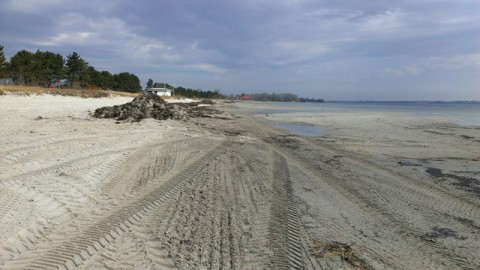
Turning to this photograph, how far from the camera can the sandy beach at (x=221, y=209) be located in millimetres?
4219

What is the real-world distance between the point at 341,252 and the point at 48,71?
6145 centimetres

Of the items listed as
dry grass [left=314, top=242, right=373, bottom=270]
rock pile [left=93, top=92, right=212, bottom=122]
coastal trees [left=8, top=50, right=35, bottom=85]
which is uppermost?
coastal trees [left=8, top=50, right=35, bottom=85]

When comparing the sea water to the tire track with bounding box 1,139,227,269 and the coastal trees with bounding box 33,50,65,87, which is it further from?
the coastal trees with bounding box 33,50,65,87

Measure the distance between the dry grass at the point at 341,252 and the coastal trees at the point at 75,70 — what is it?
69.0m

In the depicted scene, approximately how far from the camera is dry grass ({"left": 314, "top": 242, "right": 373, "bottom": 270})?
420 cm

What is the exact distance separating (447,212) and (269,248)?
12.3ft

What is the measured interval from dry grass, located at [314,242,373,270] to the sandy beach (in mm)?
17

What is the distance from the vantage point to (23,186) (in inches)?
241

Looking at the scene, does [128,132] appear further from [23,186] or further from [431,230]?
[431,230]

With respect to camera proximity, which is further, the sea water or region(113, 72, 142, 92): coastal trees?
region(113, 72, 142, 92): coastal trees

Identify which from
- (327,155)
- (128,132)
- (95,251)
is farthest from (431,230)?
(128,132)

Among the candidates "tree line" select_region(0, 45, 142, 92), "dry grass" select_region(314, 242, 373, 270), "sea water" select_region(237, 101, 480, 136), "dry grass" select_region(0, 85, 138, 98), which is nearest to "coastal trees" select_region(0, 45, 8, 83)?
"tree line" select_region(0, 45, 142, 92)

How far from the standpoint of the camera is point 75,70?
6738 cm

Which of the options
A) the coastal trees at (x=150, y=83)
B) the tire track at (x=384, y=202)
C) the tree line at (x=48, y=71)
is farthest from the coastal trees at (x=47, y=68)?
the coastal trees at (x=150, y=83)
